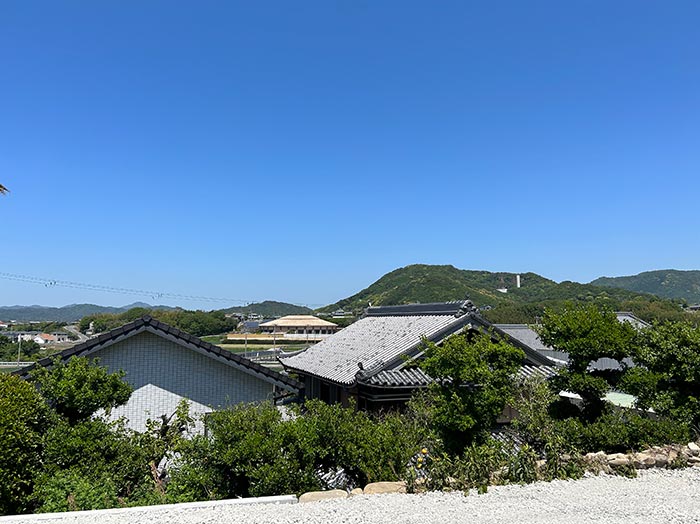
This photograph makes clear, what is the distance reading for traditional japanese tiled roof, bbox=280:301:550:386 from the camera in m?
11.6

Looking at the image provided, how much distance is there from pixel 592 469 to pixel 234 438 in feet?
16.5

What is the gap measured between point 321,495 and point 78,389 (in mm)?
3413

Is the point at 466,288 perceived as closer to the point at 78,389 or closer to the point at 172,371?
the point at 172,371

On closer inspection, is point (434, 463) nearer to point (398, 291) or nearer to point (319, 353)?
point (319, 353)

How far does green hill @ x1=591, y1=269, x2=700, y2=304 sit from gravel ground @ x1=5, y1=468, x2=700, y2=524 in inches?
4764

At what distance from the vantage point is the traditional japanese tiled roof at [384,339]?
11.6m

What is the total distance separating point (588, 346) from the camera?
738 cm

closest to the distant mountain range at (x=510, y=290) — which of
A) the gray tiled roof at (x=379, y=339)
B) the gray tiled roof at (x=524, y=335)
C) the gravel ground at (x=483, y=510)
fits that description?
the gray tiled roof at (x=524, y=335)

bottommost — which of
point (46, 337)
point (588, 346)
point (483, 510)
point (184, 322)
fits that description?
point (46, 337)

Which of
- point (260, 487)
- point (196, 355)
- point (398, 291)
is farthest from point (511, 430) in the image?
point (398, 291)

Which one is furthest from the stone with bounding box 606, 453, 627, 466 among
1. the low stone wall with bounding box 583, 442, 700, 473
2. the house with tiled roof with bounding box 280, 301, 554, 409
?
the house with tiled roof with bounding box 280, 301, 554, 409

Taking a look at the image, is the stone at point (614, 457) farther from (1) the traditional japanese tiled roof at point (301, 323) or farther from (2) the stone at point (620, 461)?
(1) the traditional japanese tiled roof at point (301, 323)

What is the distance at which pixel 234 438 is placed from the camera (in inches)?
224

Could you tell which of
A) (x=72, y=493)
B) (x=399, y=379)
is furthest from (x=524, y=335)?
(x=72, y=493)
